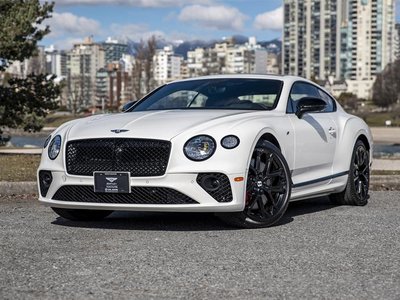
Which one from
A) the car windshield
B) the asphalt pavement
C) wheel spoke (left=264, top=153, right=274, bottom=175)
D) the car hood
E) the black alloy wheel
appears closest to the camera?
the asphalt pavement

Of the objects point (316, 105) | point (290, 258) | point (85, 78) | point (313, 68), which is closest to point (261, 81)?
point (316, 105)

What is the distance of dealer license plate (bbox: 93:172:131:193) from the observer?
614 centimetres

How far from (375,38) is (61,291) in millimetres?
189515

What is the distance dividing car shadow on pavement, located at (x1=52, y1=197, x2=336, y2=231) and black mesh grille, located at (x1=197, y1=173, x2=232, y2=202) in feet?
1.35

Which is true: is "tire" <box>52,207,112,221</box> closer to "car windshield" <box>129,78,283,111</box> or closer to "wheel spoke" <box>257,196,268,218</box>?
"car windshield" <box>129,78,283,111</box>

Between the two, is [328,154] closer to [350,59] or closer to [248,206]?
[248,206]

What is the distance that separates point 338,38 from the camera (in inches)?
7293

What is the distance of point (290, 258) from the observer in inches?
202

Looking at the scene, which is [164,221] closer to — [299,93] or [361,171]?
[299,93]

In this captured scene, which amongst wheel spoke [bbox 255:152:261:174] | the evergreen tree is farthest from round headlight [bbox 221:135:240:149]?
the evergreen tree

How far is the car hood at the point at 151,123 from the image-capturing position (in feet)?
20.4

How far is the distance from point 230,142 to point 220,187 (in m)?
0.37

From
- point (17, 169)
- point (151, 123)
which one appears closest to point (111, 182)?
point (151, 123)

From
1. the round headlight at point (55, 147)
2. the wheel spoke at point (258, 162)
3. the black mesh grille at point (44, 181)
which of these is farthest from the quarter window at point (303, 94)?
the black mesh grille at point (44, 181)
